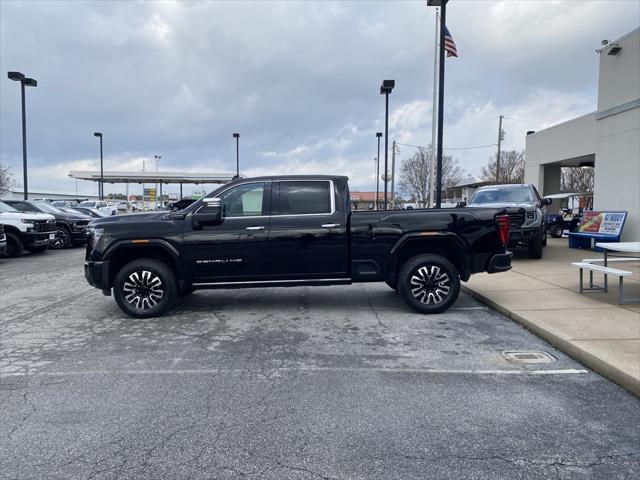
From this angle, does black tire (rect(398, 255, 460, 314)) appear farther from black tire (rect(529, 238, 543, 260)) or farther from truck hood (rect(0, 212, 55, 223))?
truck hood (rect(0, 212, 55, 223))

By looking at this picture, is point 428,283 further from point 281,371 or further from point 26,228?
point 26,228

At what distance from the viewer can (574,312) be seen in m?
6.43

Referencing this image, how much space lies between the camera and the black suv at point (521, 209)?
11.4 m

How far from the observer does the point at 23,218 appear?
14.4 m

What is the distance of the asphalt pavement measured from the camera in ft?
9.77

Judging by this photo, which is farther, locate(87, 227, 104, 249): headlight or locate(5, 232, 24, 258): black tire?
locate(5, 232, 24, 258): black tire

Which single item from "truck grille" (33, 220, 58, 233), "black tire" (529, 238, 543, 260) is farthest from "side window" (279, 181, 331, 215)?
"truck grille" (33, 220, 58, 233)

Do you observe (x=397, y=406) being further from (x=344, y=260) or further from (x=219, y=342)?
(x=344, y=260)

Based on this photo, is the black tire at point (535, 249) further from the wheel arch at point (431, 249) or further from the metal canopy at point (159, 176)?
the metal canopy at point (159, 176)

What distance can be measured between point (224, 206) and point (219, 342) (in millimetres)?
2061

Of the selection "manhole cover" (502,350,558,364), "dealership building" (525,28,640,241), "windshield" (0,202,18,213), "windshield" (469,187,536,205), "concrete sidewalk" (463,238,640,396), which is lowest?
"manhole cover" (502,350,558,364)

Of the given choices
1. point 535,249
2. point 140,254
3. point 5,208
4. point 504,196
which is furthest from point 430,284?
point 5,208

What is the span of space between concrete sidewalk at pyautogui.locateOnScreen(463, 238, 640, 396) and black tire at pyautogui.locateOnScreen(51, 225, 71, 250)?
1509cm

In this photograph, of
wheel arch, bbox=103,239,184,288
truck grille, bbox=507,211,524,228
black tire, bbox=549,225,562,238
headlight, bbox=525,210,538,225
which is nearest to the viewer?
wheel arch, bbox=103,239,184,288
